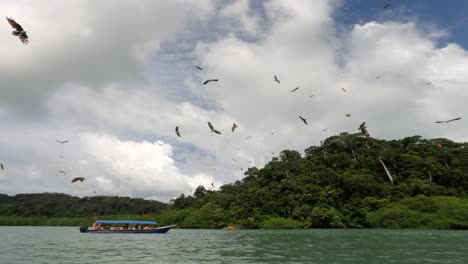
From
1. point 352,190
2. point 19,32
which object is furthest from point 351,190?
point 19,32

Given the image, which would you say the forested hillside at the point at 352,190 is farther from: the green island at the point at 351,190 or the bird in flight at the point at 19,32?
the bird in flight at the point at 19,32

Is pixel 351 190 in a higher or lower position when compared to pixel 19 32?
higher

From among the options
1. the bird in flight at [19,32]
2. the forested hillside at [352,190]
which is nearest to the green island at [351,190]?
the forested hillside at [352,190]

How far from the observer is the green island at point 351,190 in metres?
81.9

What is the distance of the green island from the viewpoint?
8194 cm

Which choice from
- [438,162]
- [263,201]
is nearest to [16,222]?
[263,201]

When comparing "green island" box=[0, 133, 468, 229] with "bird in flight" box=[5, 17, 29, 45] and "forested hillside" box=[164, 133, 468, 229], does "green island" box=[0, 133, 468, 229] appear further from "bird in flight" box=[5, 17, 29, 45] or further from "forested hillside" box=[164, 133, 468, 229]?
"bird in flight" box=[5, 17, 29, 45]

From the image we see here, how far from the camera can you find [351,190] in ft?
333

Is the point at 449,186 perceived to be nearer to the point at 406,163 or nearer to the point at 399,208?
the point at 406,163

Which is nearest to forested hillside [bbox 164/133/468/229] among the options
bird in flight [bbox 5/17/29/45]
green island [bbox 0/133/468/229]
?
green island [bbox 0/133/468/229]

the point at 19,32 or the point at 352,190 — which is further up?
the point at 352,190

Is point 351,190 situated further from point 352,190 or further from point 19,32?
point 19,32

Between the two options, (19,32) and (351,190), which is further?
(351,190)

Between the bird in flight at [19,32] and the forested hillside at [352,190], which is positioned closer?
the bird in flight at [19,32]
